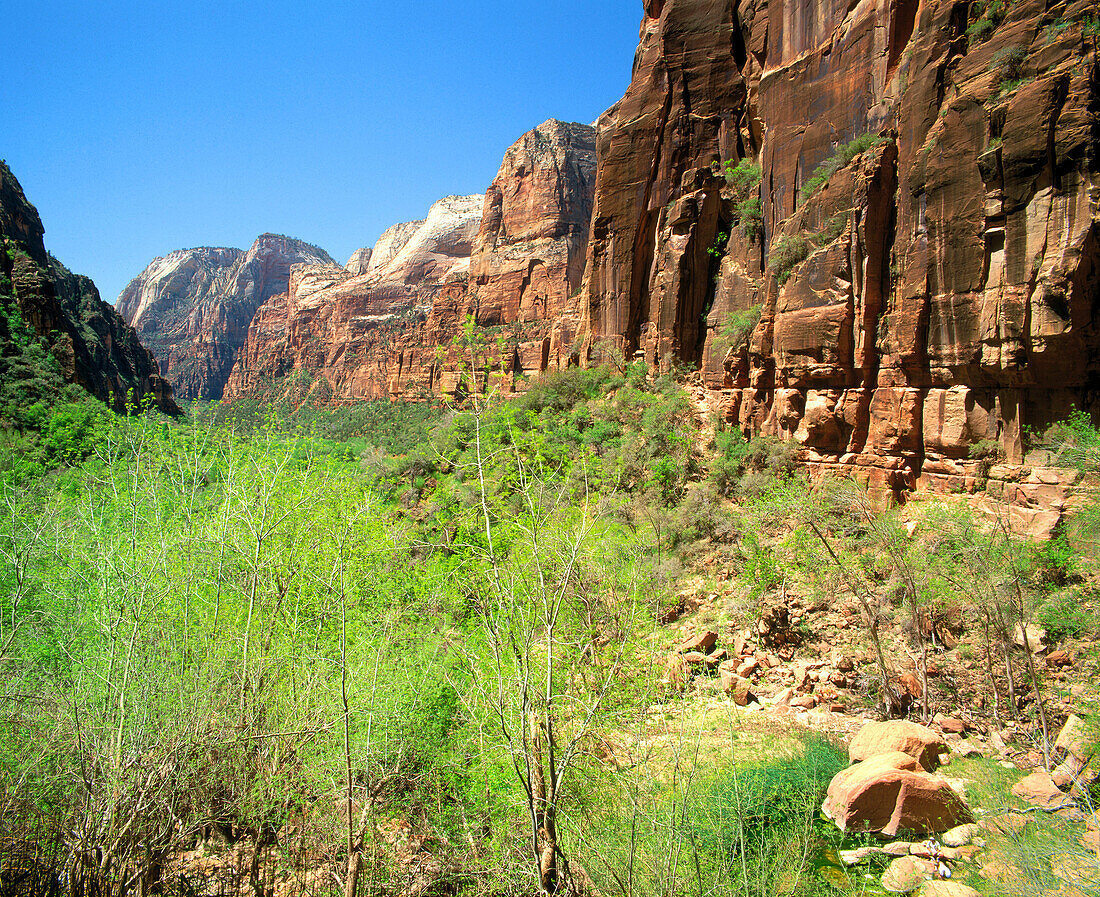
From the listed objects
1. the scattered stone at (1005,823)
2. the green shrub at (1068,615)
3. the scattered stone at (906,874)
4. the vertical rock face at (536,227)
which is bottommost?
the scattered stone at (906,874)

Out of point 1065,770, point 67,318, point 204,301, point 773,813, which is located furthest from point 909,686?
point 204,301

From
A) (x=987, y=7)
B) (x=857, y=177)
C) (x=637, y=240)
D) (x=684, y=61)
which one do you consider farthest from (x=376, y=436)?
(x=987, y=7)

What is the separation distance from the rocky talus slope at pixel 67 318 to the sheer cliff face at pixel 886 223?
19603 millimetres

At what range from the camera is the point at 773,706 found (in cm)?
1075

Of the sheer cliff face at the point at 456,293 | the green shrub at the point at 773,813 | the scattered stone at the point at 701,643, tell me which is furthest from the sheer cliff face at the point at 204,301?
the green shrub at the point at 773,813

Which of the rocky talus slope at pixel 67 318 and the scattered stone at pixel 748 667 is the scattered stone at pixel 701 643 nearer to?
the scattered stone at pixel 748 667

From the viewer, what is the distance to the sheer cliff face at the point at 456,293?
61781mm

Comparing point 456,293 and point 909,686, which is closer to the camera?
point 909,686

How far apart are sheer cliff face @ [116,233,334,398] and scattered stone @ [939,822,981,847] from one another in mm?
148361

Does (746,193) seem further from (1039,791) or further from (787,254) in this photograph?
(1039,791)

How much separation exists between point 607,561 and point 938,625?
8.07 meters

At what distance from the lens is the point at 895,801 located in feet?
24.6

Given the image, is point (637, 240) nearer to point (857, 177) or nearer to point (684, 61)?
point (684, 61)

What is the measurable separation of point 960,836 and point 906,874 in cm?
107
